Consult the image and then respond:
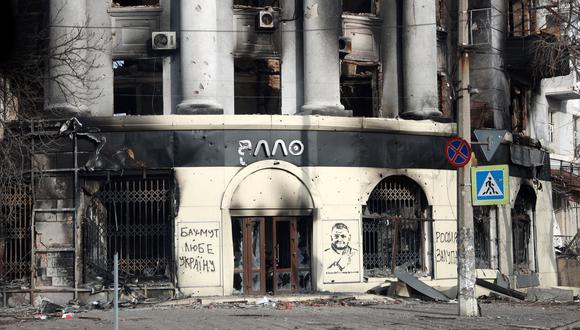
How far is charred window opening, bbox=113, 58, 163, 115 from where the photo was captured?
91.7 ft

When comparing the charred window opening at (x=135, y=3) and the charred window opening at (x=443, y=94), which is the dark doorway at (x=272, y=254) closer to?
the charred window opening at (x=443, y=94)

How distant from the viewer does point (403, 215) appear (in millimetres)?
28812

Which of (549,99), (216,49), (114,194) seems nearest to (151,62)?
(216,49)

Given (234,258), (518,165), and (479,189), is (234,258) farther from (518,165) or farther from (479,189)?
(518,165)

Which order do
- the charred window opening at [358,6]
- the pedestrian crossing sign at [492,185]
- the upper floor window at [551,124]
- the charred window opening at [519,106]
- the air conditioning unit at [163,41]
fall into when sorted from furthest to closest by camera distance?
1. the upper floor window at [551,124]
2. the charred window opening at [519,106]
3. the charred window opening at [358,6]
4. the air conditioning unit at [163,41]
5. the pedestrian crossing sign at [492,185]

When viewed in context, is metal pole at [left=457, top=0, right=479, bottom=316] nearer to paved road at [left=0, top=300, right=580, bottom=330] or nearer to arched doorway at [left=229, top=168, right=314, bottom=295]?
paved road at [left=0, top=300, right=580, bottom=330]

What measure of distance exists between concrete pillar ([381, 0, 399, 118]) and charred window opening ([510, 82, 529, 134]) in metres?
6.46

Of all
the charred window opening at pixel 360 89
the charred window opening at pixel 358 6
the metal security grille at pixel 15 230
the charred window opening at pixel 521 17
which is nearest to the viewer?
the metal security grille at pixel 15 230

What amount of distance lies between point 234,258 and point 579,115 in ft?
63.5

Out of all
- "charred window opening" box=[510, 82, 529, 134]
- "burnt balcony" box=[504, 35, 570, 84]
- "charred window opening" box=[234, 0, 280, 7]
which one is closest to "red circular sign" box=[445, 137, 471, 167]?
"charred window opening" box=[234, 0, 280, 7]

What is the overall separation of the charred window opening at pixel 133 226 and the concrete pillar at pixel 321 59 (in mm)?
4485

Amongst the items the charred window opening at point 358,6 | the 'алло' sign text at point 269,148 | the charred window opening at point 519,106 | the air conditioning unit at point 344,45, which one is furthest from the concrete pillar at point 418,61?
the charred window opening at point 519,106

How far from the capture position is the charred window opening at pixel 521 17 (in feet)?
111

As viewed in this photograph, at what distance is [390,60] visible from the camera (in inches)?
1158
